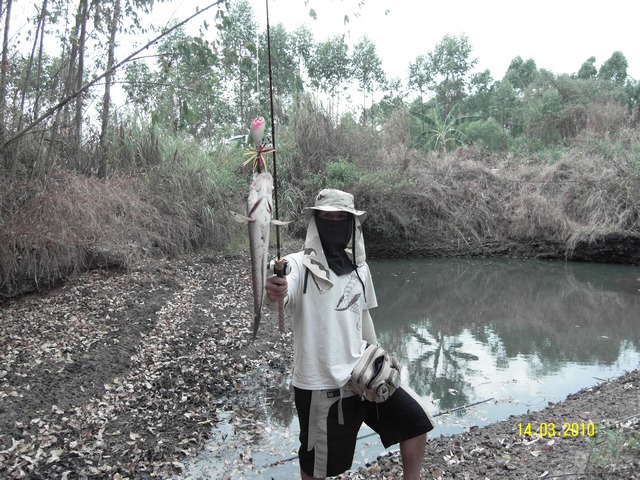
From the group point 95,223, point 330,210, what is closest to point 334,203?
point 330,210

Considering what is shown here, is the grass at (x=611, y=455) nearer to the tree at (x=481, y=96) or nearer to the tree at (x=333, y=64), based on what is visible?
the tree at (x=333, y=64)

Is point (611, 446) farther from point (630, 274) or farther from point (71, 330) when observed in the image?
point (630, 274)

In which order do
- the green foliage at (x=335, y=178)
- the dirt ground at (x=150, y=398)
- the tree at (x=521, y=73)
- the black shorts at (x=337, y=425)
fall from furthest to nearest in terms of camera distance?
the tree at (x=521, y=73), the green foliage at (x=335, y=178), the dirt ground at (x=150, y=398), the black shorts at (x=337, y=425)

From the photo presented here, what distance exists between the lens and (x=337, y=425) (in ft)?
6.92

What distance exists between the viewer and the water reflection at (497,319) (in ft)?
18.1

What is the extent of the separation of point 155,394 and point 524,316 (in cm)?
589

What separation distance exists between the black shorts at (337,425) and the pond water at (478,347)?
1.27 m

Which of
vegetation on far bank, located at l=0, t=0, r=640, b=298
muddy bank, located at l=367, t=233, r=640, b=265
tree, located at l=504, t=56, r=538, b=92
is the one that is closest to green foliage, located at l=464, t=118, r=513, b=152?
vegetation on far bank, located at l=0, t=0, r=640, b=298

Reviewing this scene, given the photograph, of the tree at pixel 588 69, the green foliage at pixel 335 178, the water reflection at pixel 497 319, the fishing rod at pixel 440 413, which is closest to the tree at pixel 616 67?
the tree at pixel 588 69

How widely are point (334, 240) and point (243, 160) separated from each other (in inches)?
351

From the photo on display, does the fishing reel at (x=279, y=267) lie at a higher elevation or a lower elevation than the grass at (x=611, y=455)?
higher

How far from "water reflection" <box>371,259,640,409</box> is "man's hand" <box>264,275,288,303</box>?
296 cm

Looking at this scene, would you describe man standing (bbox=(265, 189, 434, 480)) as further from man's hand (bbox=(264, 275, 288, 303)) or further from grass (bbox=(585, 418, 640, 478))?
grass (bbox=(585, 418, 640, 478))

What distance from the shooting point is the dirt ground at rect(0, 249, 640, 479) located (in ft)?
9.86
